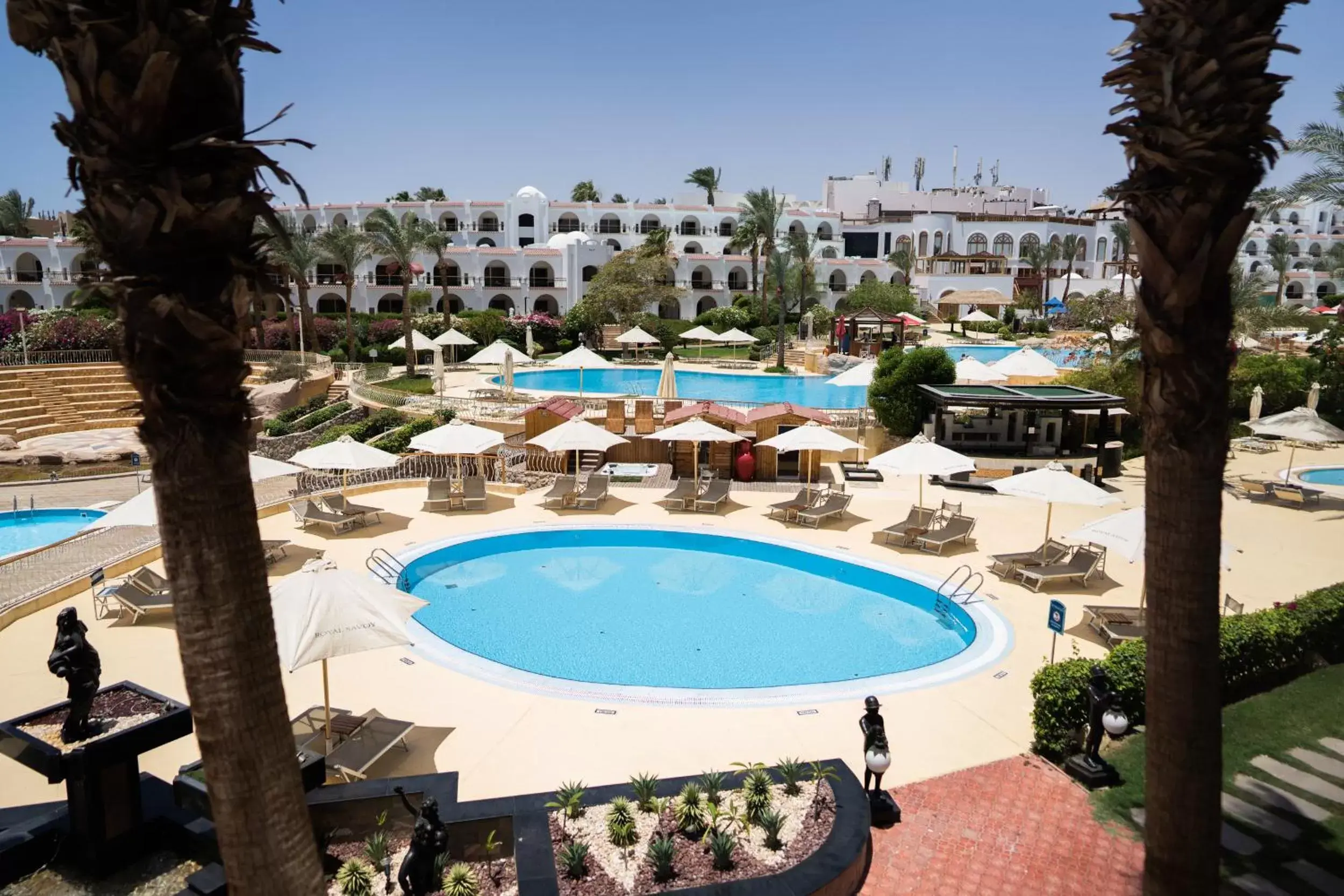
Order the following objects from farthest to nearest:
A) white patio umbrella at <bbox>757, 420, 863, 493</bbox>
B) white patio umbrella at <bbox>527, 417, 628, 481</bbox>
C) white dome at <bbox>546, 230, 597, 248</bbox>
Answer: white dome at <bbox>546, 230, 597, 248</bbox>
white patio umbrella at <bbox>527, 417, 628, 481</bbox>
white patio umbrella at <bbox>757, 420, 863, 493</bbox>

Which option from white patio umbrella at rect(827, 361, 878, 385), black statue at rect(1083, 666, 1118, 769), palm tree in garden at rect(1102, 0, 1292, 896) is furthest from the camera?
white patio umbrella at rect(827, 361, 878, 385)

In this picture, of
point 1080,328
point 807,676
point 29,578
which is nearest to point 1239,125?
point 807,676

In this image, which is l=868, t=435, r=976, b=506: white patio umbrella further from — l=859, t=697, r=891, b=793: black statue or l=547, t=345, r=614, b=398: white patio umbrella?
l=547, t=345, r=614, b=398: white patio umbrella

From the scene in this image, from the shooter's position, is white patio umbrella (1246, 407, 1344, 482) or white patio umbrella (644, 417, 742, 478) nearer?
white patio umbrella (1246, 407, 1344, 482)

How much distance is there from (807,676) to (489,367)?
34950 millimetres

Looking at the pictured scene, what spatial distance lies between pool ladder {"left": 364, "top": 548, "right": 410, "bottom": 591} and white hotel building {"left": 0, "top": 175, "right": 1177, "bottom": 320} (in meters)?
39.9

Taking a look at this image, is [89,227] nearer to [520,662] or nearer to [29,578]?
[520,662]

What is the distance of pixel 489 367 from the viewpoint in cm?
4356

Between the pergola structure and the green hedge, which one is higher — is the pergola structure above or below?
above

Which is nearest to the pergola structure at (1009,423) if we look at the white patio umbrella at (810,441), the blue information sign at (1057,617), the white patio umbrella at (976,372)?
the white patio umbrella at (976,372)

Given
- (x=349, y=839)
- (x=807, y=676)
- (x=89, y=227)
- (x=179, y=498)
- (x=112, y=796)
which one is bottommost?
(x=807, y=676)

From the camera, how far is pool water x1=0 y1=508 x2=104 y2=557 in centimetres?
1867

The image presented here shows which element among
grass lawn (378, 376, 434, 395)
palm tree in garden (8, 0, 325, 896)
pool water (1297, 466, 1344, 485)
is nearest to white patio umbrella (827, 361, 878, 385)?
pool water (1297, 466, 1344, 485)

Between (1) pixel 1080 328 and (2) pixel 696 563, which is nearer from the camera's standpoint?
(2) pixel 696 563
